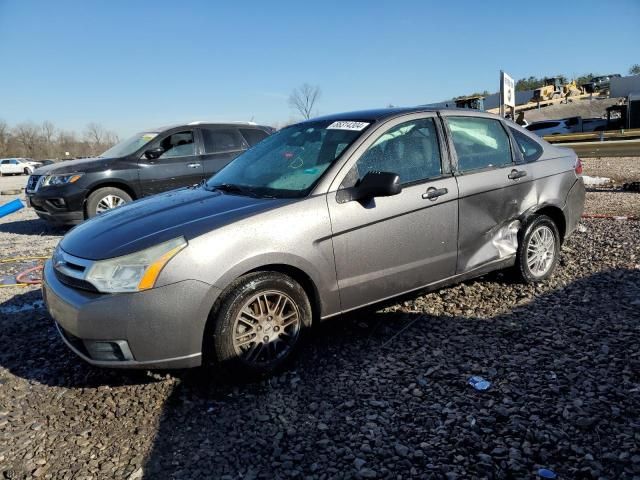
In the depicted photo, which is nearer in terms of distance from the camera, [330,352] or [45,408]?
[45,408]

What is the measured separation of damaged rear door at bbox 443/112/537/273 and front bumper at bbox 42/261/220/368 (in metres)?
2.14

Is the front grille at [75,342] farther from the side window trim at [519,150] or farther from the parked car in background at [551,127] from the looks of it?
the parked car in background at [551,127]

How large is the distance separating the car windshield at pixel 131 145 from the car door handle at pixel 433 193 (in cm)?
627

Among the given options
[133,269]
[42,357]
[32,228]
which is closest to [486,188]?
[133,269]

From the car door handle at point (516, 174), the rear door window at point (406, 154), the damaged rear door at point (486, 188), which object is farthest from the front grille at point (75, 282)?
the car door handle at point (516, 174)

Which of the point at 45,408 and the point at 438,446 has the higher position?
the point at 45,408

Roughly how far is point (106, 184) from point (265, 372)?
6.38 m

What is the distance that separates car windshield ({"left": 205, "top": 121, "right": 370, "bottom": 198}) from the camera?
3.55 m

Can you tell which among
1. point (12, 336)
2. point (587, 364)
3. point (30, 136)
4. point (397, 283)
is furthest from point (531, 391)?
point (30, 136)

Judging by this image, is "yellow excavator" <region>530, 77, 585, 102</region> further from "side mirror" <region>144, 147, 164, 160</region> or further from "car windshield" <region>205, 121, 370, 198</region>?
"car windshield" <region>205, 121, 370, 198</region>

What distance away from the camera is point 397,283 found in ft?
11.9

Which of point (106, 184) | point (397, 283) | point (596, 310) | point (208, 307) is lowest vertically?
point (596, 310)

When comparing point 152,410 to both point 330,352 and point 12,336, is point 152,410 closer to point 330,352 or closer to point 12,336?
point 330,352

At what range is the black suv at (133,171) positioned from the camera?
322 inches
